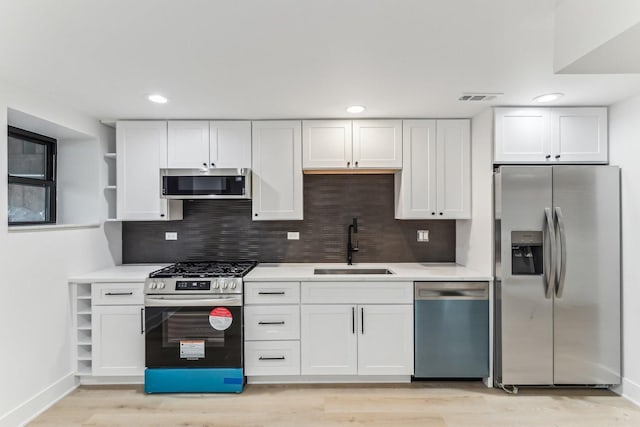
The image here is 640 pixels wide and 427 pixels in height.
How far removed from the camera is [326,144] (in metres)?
3.44

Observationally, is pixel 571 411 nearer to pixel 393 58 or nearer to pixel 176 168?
pixel 393 58

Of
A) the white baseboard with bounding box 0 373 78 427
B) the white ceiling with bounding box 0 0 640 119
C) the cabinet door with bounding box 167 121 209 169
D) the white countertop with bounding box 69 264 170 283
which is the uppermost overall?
the white ceiling with bounding box 0 0 640 119

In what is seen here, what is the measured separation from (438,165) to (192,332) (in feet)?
8.42

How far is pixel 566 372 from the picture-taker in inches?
115

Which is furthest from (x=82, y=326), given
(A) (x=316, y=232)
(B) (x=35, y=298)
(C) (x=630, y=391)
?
(C) (x=630, y=391)

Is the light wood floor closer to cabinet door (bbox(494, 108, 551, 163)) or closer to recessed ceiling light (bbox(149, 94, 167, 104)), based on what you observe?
cabinet door (bbox(494, 108, 551, 163))

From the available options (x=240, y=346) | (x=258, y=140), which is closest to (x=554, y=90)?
(x=258, y=140)

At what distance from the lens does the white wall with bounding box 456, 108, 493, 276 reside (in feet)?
10.2

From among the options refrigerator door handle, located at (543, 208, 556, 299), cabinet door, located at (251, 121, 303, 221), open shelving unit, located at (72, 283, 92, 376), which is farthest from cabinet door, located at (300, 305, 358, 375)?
open shelving unit, located at (72, 283, 92, 376)

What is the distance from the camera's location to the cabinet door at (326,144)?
11.3 feet

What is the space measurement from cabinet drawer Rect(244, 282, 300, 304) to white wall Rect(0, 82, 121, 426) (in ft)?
4.78

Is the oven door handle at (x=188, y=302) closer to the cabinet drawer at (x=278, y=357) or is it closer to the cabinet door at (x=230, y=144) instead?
the cabinet drawer at (x=278, y=357)

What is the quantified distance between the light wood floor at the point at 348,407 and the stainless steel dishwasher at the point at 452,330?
0.17m

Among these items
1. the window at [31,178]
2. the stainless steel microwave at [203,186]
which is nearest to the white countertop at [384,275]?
the stainless steel microwave at [203,186]
